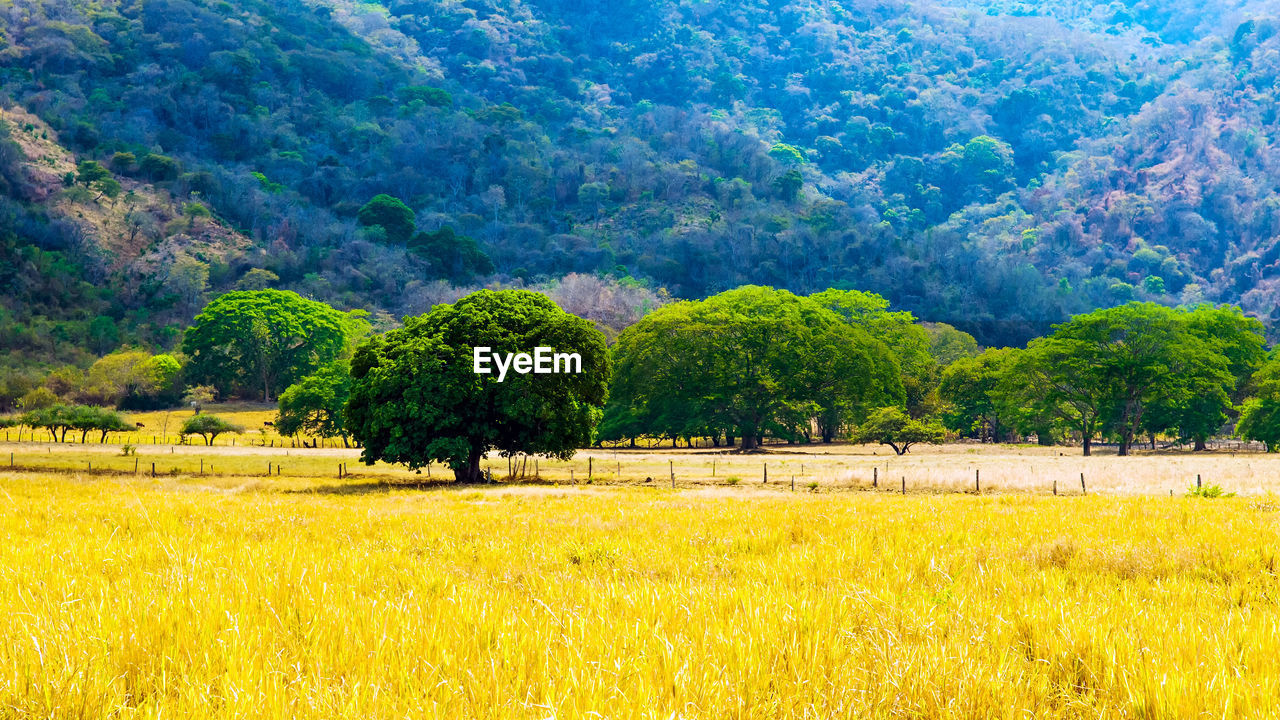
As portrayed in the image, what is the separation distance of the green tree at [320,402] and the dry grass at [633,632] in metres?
75.9

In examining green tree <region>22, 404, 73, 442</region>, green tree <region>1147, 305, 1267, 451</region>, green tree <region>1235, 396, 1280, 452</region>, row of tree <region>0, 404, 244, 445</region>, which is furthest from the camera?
row of tree <region>0, 404, 244, 445</region>

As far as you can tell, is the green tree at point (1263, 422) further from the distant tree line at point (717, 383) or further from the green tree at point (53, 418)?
the green tree at point (53, 418)

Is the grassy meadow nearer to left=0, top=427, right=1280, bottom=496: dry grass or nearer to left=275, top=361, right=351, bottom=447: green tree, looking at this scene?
left=0, top=427, right=1280, bottom=496: dry grass

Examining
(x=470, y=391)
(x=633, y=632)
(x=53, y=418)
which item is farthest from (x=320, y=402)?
(x=633, y=632)

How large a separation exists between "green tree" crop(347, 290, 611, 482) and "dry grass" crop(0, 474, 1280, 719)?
101 ft

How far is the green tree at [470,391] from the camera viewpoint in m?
38.3

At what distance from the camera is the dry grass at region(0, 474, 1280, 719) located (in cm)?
289

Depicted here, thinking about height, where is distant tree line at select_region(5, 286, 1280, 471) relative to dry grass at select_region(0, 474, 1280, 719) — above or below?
above

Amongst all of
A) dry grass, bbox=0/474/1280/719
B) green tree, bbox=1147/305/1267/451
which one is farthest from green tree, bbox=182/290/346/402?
dry grass, bbox=0/474/1280/719

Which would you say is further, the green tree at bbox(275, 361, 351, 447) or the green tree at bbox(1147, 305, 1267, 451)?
the green tree at bbox(275, 361, 351, 447)

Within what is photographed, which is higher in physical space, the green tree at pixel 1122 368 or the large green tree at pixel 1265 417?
the green tree at pixel 1122 368

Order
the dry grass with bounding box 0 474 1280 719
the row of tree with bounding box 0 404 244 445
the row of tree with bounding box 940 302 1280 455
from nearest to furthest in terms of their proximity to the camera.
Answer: the dry grass with bounding box 0 474 1280 719 → the row of tree with bounding box 940 302 1280 455 → the row of tree with bounding box 0 404 244 445

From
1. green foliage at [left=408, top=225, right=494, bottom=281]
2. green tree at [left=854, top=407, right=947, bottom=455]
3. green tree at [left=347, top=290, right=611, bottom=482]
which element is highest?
green foliage at [left=408, top=225, right=494, bottom=281]

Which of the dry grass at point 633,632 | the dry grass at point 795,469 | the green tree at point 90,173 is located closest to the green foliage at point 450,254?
the green tree at point 90,173
